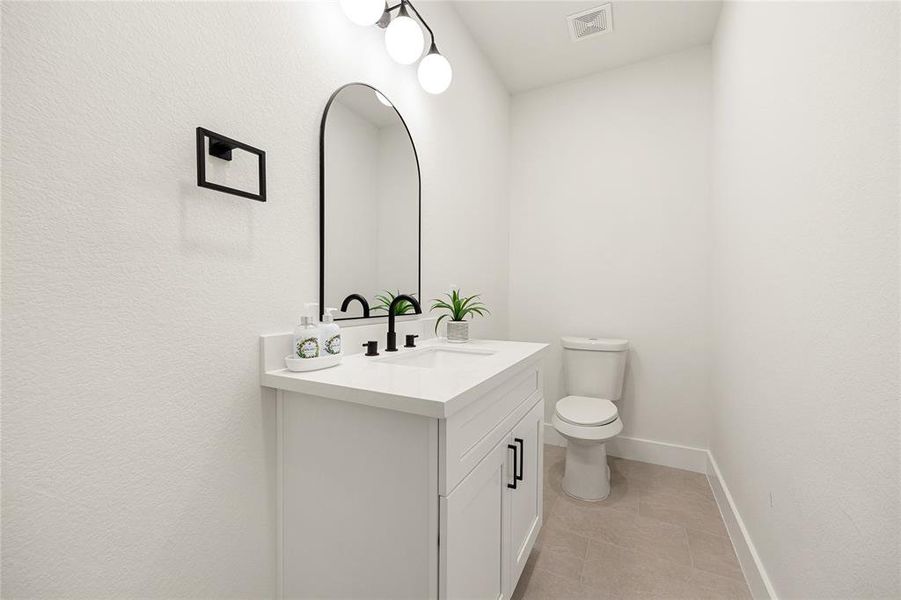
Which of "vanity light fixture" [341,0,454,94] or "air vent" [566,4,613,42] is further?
"air vent" [566,4,613,42]

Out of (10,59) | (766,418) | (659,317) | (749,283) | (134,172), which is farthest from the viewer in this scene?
(659,317)

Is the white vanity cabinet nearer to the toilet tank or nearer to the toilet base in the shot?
the toilet base

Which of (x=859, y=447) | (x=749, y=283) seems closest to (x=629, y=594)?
(x=859, y=447)

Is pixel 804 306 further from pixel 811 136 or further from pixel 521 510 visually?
pixel 521 510

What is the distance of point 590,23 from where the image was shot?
2033 millimetres

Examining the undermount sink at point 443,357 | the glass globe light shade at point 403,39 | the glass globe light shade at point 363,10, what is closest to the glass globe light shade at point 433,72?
the glass globe light shade at point 403,39

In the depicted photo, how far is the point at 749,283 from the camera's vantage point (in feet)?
4.72

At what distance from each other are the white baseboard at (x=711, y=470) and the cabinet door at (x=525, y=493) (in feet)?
2.42

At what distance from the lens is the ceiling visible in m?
1.94

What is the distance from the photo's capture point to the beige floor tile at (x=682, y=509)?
5.69ft

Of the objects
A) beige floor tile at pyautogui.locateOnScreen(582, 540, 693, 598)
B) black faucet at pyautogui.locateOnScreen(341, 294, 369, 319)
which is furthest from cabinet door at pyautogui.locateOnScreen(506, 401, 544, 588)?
black faucet at pyautogui.locateOnScreen(341, 294, 369, 319)

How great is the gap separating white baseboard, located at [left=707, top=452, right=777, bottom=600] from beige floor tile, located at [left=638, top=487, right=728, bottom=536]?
43mm

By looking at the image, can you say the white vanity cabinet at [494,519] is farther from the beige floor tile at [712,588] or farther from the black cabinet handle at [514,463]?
the beige floor tile at [712,588]

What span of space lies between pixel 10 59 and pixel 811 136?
1650 millimetres
